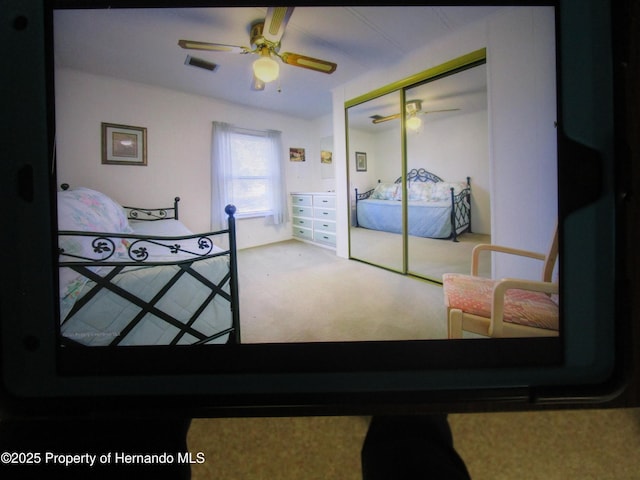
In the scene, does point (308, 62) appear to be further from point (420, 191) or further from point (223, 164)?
point (420, 191)

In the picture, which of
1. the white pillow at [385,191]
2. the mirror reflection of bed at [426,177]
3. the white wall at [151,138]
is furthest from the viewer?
the white pillow at [385,191]

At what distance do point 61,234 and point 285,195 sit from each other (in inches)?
17.4

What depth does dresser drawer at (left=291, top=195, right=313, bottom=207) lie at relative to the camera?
60 cm

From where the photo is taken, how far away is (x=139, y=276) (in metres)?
0.43

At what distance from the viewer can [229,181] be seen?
1.58 feet

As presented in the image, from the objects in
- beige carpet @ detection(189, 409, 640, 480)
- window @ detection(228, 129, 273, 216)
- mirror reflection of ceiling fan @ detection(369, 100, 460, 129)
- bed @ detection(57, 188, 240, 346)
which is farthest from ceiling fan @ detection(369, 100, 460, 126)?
beige carpet @ detection(189, 409, 640, 480)

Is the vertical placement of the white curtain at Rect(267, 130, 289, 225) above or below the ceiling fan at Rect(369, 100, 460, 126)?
below

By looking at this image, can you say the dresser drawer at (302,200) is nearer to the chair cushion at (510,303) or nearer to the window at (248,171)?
the window at (248,171)

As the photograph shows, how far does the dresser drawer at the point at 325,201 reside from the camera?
0.62m

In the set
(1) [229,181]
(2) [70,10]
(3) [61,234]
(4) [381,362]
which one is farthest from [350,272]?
(2) [70,10]

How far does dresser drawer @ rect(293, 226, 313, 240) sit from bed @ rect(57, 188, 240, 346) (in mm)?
210

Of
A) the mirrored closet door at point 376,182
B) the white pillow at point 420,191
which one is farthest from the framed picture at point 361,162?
the white pillow at point 420,191

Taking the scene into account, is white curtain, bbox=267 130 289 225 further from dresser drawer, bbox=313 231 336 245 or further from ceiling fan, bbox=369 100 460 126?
ceiling fan, bbox=369 100 460 126

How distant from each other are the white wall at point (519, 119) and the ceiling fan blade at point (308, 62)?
206 mm
